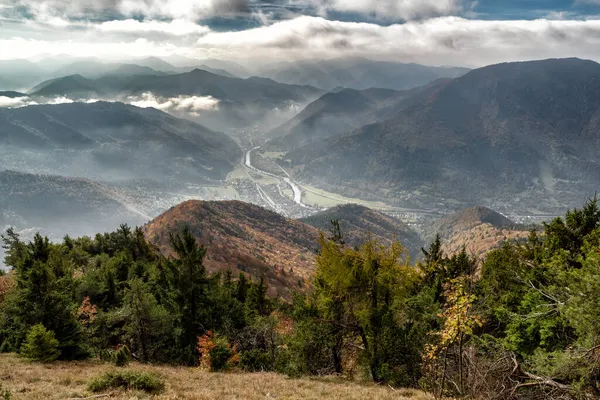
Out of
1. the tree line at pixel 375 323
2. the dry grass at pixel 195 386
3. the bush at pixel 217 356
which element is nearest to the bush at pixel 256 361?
the tree line at pixel 375 323

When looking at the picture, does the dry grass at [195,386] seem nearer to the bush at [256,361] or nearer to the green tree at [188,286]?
the bush at [256,361]

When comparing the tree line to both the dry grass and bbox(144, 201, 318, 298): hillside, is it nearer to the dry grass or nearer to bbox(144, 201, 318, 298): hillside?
the dry grass

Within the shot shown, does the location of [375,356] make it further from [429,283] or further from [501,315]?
[429,283]

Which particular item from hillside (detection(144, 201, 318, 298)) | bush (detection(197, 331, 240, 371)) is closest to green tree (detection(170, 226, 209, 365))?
bush (detection(197, 331, 240, 371))

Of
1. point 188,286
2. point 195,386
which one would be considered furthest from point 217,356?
point 195,386

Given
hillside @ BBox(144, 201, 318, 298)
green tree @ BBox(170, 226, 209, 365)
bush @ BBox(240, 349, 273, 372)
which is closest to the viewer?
bush @ BBox(240, 349, 273, 372)

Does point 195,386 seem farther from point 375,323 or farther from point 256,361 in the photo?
point 256,361
